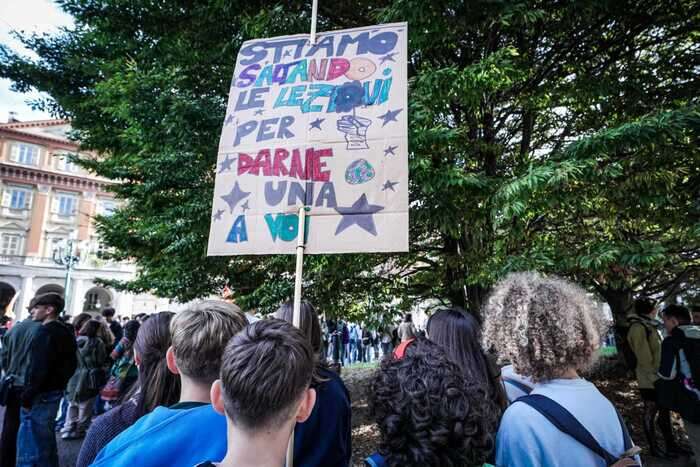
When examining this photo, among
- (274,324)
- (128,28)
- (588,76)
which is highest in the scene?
(128,28)

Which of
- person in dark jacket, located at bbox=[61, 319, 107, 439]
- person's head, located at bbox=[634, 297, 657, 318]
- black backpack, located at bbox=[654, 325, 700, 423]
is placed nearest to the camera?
black backpack, located at bbox=[654, 325, 700, 423]

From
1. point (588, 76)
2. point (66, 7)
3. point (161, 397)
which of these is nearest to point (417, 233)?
point (588, 76)

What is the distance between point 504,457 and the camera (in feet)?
4.77

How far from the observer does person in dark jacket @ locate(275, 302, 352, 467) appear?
2.03 meters

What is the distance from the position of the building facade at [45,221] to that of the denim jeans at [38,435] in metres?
35.7

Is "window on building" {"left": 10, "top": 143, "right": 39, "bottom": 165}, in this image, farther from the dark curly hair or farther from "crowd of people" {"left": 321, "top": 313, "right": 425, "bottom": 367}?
the dark curly hair

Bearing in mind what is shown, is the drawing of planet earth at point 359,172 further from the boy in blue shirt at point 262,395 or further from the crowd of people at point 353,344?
the crowd of people at point 353,344

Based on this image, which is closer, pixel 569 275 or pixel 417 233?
pixel 569 275

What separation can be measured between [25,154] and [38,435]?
153 feet

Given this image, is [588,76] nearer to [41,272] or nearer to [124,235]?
[124,235]

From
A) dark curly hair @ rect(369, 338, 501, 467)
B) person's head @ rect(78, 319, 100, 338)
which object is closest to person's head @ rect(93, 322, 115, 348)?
person's head @ rect(78, 319, 100, 338)

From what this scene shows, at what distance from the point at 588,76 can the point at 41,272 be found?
4550cm

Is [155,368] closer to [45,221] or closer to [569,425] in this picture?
[569,425]

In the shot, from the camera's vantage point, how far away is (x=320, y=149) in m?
2.44
